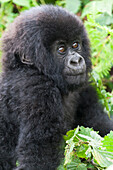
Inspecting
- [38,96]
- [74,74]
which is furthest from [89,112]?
[38,96]

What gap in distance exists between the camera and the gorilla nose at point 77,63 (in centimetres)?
335

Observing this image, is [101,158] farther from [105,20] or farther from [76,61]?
[105,20]

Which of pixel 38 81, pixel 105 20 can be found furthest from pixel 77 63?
pixel 105 20

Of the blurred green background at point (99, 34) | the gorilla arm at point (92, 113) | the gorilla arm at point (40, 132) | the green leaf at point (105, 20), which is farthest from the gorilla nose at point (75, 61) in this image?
the green leaf at point (105, 20)

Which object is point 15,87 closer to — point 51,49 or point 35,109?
point 35,109

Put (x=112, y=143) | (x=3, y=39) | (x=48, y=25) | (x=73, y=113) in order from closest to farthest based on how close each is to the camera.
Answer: (x=112, y=143)
(x=48, y=25)
(x=3, y=39)
(x=73, y=113)

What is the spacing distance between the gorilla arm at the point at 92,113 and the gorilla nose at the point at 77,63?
3.02 ft

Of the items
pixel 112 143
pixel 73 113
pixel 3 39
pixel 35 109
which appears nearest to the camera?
pixel 112 143

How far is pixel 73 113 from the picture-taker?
3.99 metres

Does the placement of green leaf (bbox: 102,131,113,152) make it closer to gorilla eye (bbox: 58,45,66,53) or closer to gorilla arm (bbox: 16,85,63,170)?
gorilla arm (bbox: 16,85,63,170)

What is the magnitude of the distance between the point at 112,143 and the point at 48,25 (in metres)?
1.57

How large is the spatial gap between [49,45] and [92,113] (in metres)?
1.31

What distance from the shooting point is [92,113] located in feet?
13.5

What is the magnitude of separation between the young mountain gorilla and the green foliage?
0.27 metres
